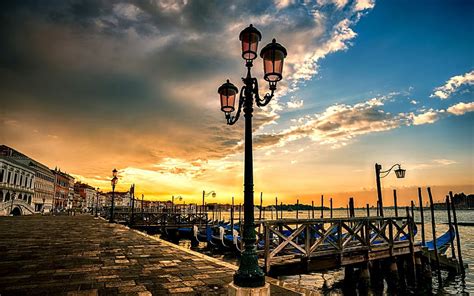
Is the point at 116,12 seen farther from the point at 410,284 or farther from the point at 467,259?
the point at 467,259

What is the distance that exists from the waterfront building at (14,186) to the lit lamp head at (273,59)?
4229 cm

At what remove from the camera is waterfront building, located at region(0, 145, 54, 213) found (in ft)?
190

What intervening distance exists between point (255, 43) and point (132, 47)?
30.3 ft

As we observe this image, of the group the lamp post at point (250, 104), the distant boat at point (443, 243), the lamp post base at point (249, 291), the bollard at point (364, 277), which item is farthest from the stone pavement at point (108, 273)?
the distant boat at point (443, 243)

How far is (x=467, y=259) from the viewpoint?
1825 cm

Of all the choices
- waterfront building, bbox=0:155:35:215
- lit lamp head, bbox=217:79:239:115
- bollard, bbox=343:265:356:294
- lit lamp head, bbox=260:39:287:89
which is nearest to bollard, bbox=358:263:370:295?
bollard, bbox=343:265:356:294

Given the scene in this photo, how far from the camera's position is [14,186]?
45.9 m

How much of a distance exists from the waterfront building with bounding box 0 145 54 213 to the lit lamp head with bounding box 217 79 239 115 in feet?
212

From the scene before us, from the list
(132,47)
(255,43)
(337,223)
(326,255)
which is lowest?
(326,255)

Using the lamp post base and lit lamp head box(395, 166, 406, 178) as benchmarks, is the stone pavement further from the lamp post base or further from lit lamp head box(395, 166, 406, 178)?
lit lamp head box(395, 166, 406, 178)

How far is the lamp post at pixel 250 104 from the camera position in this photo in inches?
144

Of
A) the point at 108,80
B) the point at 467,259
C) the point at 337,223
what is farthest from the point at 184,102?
the point at 467,259

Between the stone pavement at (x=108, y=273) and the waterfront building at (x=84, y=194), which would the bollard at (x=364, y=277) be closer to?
the stone pavement at (x=108, y=273)

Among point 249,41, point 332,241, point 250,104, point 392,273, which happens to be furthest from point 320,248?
point 249,41
